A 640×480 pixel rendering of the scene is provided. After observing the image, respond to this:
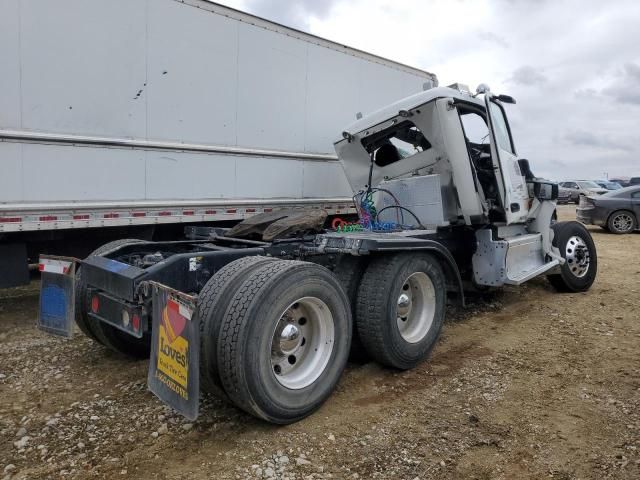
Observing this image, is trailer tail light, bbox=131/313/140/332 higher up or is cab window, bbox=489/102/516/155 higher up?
cab window, bbox=489/102/516/155

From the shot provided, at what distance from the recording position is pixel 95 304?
11.9 feet

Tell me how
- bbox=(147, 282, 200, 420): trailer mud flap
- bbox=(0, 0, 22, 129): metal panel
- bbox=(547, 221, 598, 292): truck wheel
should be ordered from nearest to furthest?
bbox=(147, 282, 200, 420): trailer mud flap < bbox=(0, 0, 22, 129): metal panel < bbox=(547, 221, 598, 292): truck wheel

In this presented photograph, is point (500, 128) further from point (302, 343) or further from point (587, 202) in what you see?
point (587, 202)

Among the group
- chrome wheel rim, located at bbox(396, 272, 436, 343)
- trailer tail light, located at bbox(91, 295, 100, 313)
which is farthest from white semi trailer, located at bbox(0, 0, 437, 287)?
chrome wheel rim, located at bbox(396, 272, 436, 343)

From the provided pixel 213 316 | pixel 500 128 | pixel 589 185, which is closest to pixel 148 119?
pixel 213 316

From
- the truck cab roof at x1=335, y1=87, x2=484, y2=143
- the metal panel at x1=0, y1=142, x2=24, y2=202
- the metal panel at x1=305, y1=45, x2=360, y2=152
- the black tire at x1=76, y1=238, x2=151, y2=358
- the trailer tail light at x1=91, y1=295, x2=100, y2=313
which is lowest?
the black tire at x1=76, y1=238, x2=151, y2=358

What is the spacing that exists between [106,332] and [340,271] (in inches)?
76.5

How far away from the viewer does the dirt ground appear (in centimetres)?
270

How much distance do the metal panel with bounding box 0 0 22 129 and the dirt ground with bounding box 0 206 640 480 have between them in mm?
2162

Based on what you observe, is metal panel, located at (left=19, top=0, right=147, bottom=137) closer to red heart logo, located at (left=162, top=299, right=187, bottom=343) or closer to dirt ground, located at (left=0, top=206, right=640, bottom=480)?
dirt ground, located at (left=0, top=206, right=640, bottom=480)

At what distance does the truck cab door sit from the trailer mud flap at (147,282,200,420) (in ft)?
12.9

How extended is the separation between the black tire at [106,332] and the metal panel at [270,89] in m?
2.76

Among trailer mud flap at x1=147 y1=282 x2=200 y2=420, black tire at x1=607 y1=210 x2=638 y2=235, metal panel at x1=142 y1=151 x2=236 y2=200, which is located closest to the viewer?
trailer mud flap at x1=147 y1=282 x2=200 y2=420

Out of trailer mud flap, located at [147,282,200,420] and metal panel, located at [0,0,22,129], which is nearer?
trailer mud flap, located at [147,282,200,420]
